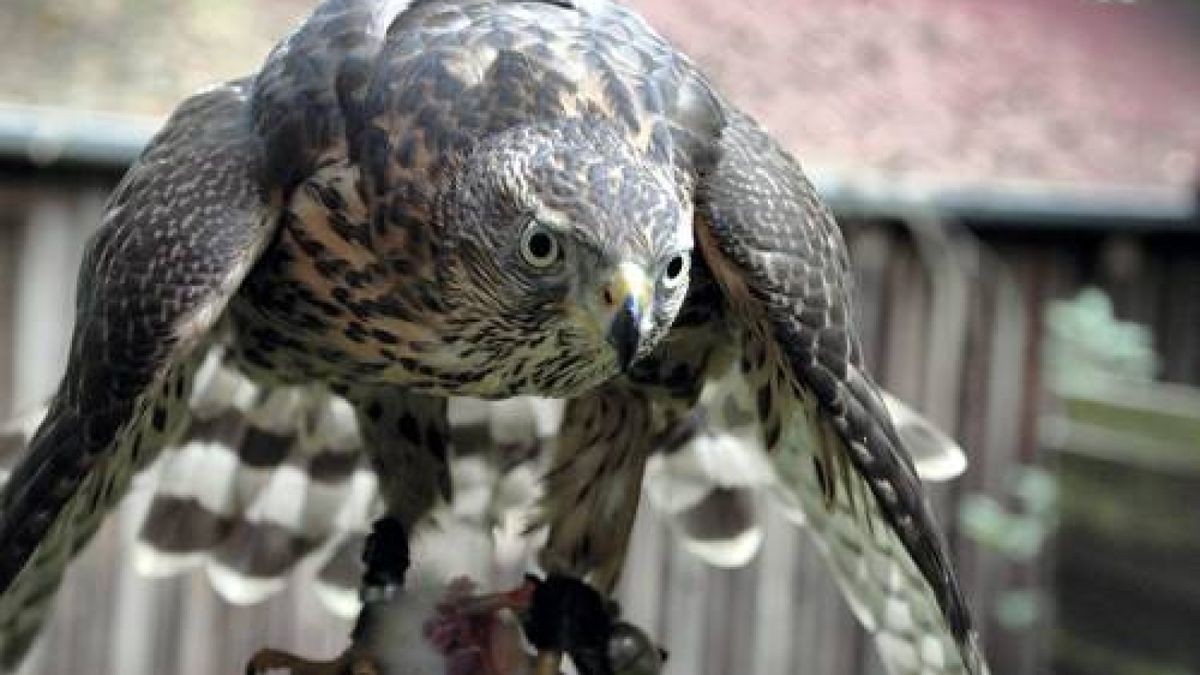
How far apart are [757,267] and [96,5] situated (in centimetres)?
407

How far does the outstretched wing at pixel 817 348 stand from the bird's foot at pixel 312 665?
93cm

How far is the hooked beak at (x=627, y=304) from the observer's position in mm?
2383

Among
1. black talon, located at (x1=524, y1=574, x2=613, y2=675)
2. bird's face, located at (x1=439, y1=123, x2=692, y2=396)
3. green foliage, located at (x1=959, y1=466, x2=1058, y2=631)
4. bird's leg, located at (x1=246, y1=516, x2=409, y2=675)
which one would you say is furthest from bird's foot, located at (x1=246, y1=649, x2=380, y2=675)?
green foliage, located at (x1=959, y1=466, x2=1058, y2=631)

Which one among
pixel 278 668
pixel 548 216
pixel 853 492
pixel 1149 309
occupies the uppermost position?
pixel 1149 309

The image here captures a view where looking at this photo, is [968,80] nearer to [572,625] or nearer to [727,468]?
[727,468]

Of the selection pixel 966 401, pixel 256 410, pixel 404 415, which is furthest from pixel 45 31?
pixel 966 401

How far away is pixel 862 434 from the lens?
2949 millimetres

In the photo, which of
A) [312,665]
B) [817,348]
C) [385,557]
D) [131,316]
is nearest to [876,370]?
[385,557]

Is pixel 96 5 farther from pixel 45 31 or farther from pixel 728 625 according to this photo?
pixel 728 625

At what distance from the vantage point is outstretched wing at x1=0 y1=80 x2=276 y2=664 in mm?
2719

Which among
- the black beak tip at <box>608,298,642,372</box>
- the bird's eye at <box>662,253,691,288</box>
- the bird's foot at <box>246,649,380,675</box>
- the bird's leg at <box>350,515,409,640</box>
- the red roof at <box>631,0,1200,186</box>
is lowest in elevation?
the bird's foot at <box>246,649,380,675</box>

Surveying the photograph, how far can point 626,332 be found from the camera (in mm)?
2402

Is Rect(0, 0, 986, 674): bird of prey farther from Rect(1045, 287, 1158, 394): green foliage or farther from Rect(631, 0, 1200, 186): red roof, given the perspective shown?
Rect(631, 0, 1200, 186): red roof

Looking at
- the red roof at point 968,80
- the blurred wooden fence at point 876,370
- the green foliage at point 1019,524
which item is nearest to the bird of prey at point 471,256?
the blurred wooden fence at point 876,370
